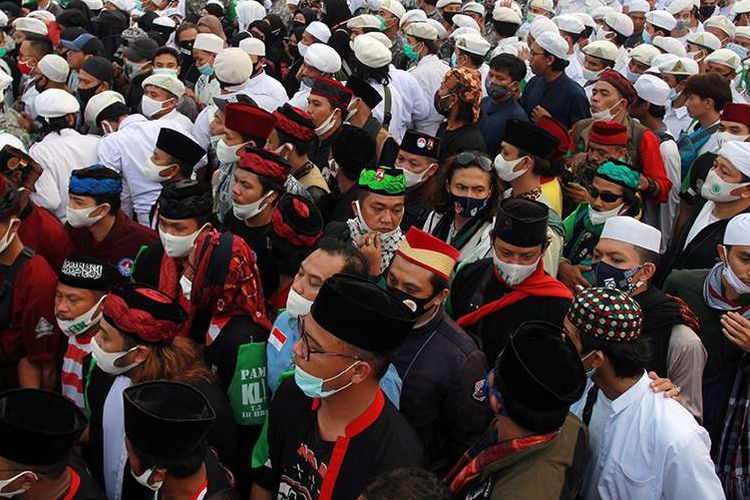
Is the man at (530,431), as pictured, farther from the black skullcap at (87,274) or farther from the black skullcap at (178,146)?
the black skullcap at (178,146)

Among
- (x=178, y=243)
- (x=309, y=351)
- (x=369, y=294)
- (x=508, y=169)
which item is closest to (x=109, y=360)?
(x=178, y=243)

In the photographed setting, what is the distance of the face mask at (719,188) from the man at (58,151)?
3.99m

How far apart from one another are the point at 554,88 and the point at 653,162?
1963 mm

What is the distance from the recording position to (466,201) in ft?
14.6

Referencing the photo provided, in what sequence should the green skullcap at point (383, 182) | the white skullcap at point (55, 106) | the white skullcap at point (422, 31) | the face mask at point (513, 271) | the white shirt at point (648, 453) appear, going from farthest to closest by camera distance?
the white skullcap at point (422, 31), the white skullcap at point (55, 106), the green skullcap at point (383, 182), the face mask at point (513, 271), the white shirt at point (648, 453)

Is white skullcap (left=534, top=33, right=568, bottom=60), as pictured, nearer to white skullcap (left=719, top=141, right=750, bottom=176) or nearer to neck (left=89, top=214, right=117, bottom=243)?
white skullcap (left=719, top=141, right=750, bottom=176)

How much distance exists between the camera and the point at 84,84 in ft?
21.7

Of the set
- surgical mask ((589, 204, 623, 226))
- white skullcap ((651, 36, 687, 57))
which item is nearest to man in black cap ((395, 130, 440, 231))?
surgical mask ((589, 204, 623, 226))

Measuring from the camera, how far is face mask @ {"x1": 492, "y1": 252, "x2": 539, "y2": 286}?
12.3 feet

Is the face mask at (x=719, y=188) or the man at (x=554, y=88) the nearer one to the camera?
the face mask at (x=719, y=188)

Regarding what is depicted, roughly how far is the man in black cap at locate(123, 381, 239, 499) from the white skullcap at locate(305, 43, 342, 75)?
191 inches

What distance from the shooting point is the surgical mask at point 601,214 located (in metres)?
4.62

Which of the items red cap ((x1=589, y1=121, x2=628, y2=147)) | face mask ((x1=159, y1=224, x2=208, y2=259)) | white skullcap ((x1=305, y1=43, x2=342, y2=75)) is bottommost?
white skullcap ((x1=305, y1=43, x2=342, y2=75))

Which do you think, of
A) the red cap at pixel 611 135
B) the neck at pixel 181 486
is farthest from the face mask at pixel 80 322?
the red cap at pixel 611 135
